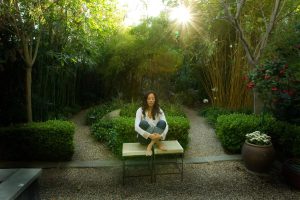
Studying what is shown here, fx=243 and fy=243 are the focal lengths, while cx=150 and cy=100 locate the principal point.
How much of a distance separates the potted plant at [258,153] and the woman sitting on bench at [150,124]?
1.16 m

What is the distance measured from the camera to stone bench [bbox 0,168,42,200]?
1.36 meters

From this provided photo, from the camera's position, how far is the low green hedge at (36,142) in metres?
3.39

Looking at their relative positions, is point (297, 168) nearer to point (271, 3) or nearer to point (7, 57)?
point (271, 3)

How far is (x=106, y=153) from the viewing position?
3949 mm

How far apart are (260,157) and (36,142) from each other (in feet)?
9.97

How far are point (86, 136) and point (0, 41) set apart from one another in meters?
2.22

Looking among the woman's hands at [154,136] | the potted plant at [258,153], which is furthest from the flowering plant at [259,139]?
the woman's hands at [154,136]

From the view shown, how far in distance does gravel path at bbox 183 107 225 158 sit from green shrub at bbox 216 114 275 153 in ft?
0.81

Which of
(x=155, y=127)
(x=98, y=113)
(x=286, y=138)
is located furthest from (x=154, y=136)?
(x=98, y=113)

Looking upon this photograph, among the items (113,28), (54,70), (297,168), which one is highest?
(113,28)

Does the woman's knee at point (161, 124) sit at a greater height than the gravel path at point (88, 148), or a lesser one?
greater

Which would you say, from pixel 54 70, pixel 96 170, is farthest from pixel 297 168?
pixel 54 70

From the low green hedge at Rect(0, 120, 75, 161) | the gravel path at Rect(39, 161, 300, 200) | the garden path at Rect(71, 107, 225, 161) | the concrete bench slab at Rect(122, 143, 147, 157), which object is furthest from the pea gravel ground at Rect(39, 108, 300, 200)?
the concrete bench slab at Rect(122, 143, 147, 157)

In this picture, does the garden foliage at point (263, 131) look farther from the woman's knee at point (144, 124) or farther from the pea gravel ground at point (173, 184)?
the woman's knee at point (144, 124)
